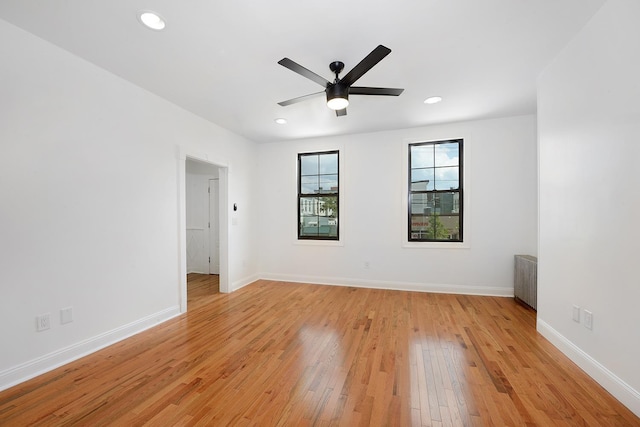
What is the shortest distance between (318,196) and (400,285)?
213 cm

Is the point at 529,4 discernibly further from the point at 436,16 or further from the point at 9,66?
the point at 9,66

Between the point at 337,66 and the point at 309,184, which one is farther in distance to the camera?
the point at 309,184

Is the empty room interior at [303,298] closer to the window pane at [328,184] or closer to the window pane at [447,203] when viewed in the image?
the window pane at [447,203]

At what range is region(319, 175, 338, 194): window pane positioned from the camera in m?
4.91

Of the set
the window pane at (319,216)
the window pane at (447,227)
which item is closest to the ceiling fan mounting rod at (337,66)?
the window pane at (319,216)

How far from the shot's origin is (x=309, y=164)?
5105mm

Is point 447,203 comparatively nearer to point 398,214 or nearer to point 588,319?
point 398,214

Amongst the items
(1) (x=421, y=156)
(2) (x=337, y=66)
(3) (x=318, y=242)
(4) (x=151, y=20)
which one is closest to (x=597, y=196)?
(2) (x=337, y=66)

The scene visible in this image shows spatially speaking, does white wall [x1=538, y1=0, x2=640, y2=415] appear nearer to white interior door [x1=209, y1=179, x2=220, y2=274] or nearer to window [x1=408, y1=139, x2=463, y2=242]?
window [x1=408, y1=139, x2=463, y2=242]

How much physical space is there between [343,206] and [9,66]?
402cm

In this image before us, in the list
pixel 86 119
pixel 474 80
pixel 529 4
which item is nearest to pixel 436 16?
pixel 529 4

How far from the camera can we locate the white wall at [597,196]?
167 cm

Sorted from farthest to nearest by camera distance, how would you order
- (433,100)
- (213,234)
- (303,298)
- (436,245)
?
(213,234) → (436,245) → (303,298) → (433,100)

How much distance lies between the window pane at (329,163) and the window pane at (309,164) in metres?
0.13
